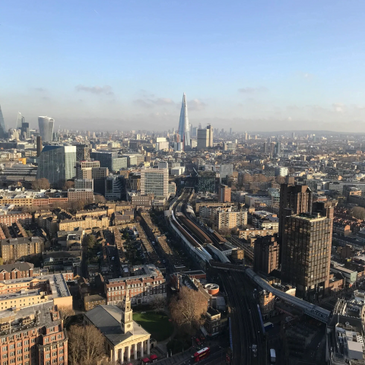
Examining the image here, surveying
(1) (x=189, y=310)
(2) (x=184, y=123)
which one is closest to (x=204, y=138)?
(2) (x=184, y=123)

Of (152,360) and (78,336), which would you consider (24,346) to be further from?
(152,360)

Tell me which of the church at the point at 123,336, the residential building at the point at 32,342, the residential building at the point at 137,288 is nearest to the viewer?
the residential building at the point at 32,342

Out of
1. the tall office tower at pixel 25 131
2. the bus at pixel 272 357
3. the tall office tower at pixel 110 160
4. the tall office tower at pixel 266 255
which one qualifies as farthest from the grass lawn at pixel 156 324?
the tall office tower at pixel 25 131

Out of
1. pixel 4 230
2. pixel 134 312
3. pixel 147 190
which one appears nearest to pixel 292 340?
pixel 134 312

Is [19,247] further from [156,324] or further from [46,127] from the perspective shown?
[46,127]

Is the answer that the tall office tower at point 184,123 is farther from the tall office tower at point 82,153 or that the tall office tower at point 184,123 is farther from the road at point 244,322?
the road at point 244,322
